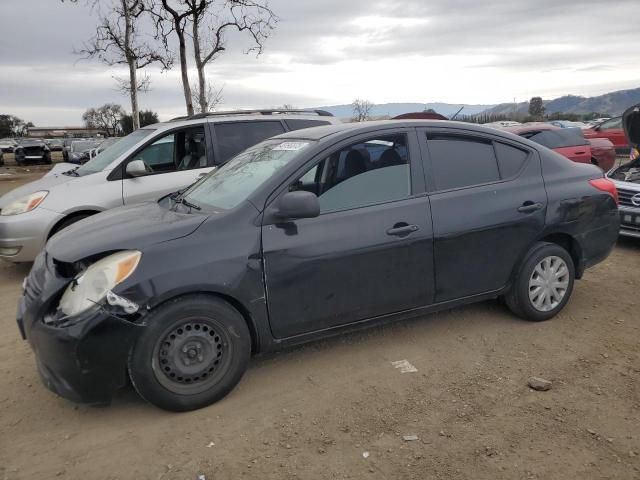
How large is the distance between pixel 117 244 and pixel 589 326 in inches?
144

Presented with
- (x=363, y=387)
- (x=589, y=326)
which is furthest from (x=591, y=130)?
(x=363, y=387)

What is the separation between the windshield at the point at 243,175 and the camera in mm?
3574

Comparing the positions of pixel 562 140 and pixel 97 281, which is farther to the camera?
pixel 562 140

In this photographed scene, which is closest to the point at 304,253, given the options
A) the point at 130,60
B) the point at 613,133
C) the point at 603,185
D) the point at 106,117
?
the point at 603,185

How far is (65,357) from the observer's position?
290cm

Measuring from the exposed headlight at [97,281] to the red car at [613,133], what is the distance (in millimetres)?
17907

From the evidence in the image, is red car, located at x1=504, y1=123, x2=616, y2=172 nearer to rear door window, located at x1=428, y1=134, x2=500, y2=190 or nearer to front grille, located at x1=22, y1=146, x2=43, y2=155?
rear door window, located at x1=428, y1=134, x2=500, y2=190

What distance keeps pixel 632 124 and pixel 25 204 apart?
783cm

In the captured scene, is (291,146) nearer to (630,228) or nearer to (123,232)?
(123,232)

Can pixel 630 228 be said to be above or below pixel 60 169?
below

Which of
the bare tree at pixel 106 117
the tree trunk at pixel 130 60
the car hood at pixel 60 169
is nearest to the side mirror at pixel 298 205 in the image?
the car hood at pixel 60 169

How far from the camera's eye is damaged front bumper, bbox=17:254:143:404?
113 inches

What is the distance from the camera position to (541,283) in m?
4.28

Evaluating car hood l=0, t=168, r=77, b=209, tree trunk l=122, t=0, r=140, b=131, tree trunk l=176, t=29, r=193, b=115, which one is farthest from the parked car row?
tree trunk l=122, t=0, r=140, b=131
